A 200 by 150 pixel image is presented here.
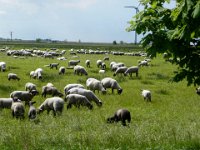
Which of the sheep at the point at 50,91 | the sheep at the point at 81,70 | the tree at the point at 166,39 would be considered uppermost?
the tree at the point at 166,39

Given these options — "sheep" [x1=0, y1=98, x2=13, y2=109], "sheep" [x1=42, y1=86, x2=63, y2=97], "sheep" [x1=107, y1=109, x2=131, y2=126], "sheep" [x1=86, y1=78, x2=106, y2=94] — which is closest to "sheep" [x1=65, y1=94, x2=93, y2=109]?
"sheep" [x1=0, y1=98, x2=13, y2=109]

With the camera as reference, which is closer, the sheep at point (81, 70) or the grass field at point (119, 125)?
the grass field at point (119, 125)

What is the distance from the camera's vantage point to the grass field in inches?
493

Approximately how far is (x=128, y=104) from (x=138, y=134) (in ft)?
41.7

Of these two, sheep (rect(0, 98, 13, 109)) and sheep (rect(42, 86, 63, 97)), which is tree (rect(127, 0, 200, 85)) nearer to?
sheep (rect(0, 98, 13, 109))

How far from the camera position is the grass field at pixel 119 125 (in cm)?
1253

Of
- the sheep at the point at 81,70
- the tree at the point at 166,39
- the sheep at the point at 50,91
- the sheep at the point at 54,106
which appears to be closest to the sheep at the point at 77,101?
the sheep at the point at 54,106

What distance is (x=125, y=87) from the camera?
1364 inches

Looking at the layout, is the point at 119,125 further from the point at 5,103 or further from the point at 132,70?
the point at 132,70

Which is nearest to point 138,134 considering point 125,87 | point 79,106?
point 79,106

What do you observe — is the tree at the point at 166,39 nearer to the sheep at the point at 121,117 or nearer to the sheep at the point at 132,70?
the sheep at the point at 121,117

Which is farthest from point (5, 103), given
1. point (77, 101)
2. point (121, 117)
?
point (121, 117)

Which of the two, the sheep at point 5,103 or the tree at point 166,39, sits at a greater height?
the tree at point 166,39

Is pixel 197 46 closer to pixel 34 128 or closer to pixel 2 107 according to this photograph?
pixel 34 128
